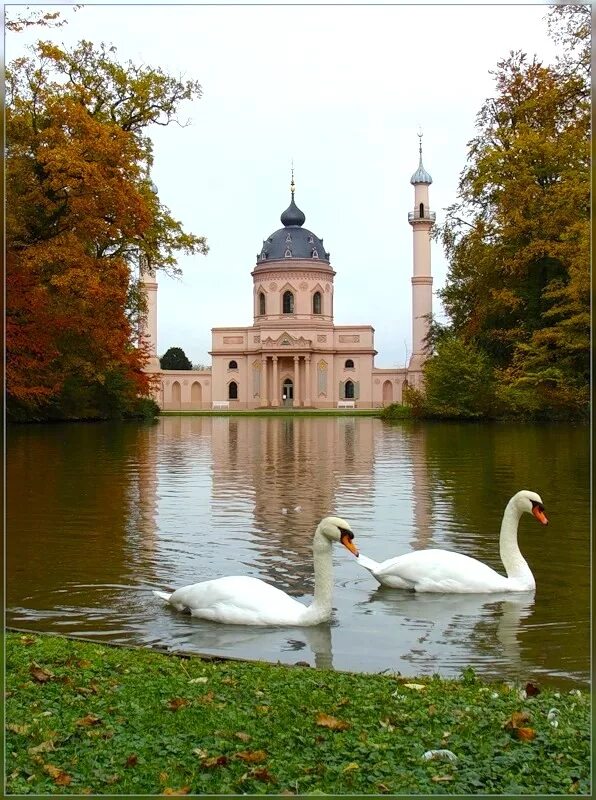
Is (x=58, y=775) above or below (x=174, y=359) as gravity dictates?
below

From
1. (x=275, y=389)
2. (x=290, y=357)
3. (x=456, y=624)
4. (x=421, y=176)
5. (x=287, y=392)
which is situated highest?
(x=421, y=176)

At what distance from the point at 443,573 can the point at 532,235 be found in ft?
94.6

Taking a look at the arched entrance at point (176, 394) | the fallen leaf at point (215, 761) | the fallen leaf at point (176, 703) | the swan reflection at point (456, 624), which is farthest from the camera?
the arched entrance at point (176, 394)

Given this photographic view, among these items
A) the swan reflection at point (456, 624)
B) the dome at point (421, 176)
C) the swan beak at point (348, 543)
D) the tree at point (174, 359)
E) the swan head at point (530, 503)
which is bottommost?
the swan reflection at point (456, 624)

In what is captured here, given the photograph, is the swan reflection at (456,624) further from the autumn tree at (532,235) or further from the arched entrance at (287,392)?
the arched entrance at (287,392)

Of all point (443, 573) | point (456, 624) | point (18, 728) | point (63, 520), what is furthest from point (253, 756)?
point (63, 520)

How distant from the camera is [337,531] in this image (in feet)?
20.7

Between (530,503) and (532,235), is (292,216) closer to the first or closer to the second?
(532,235)

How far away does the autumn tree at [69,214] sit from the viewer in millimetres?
27844

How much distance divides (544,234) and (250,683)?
31046 mm

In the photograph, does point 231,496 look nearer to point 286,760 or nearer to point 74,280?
point 286,760

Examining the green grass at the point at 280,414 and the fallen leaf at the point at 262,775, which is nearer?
the fallen leaf at the point at 262,775

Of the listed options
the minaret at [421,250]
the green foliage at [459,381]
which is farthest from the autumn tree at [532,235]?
the minaret at [421,250]

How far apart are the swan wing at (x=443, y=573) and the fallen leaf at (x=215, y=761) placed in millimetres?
3922
